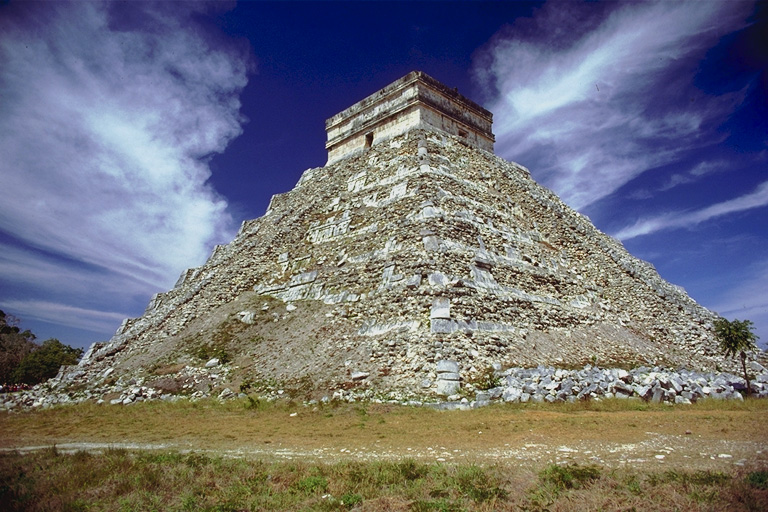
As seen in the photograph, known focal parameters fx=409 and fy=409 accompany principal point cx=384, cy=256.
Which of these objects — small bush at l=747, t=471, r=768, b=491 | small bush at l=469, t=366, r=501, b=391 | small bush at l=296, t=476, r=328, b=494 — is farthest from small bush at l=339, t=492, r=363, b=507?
small bush at l=469, t=366, r=501, b=391

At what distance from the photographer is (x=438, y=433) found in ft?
38.3

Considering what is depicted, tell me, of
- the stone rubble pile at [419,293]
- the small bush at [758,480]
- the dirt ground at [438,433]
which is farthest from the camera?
the stone rubble pile at [419,293]

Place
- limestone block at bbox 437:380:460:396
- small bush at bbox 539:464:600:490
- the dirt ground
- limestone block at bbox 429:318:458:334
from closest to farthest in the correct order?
1. small bush at bbox 539:464:600:490
2. the dirt ground
3. limestone block at bbox 437:380:460:396
4. limestone block at bbox 429:318:458:334

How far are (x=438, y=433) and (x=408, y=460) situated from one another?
10.7 feet

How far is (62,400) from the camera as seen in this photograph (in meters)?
20.7

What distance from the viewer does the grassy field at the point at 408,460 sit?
6.66 m

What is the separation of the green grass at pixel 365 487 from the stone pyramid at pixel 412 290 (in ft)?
25.4

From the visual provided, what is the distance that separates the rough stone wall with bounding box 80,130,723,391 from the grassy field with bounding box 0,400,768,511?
414 cm

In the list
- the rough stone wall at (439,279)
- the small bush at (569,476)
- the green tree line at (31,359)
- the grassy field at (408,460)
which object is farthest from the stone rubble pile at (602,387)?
the green tree line at (31,359)

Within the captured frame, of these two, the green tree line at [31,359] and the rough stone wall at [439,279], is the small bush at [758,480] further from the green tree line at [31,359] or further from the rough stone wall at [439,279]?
the green tree line at [31,359]

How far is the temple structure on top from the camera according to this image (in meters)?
32.9

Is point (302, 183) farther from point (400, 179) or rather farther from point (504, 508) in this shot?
point (504, 508)

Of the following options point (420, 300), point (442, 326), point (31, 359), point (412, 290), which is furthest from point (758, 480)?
point (31, 359)

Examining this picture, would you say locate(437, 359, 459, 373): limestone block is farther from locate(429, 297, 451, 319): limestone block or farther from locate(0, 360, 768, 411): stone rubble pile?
locate(429, 297, 451, 319): limestone block
